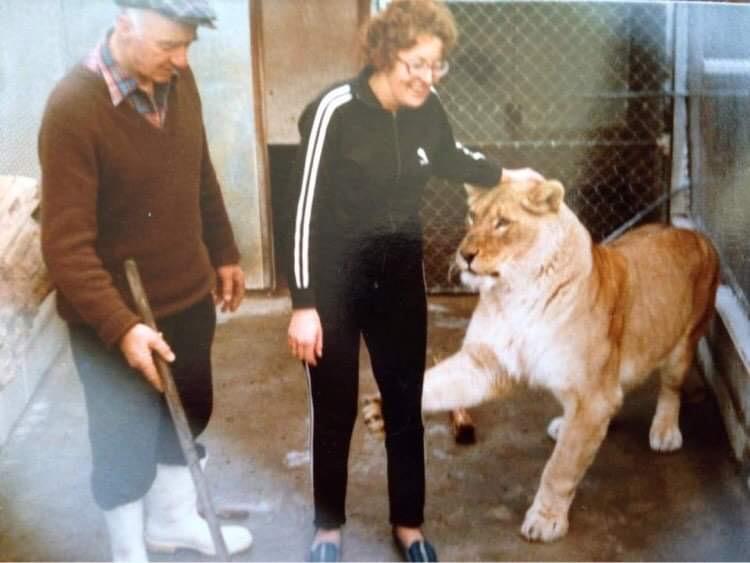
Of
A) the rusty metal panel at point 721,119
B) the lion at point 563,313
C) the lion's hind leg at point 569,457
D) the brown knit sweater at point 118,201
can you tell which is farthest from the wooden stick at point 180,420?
the rusty metal panel at point 721,119

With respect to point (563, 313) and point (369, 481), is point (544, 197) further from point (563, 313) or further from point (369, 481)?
point (369, 481)

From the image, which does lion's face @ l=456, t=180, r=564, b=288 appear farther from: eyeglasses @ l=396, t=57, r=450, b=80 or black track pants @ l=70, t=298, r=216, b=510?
black track pants @ l=70, t=298, r=216, b=510

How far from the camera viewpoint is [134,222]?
52.3 inches

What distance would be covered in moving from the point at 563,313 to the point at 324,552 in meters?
0.54

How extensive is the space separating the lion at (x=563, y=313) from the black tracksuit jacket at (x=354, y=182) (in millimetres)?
142

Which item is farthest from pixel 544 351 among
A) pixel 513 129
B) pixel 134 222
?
pixel 134 222

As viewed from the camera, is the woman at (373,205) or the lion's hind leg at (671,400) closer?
the woman at (373,205)

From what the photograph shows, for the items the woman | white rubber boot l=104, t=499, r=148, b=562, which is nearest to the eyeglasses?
the woman

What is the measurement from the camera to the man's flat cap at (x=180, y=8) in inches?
48.8

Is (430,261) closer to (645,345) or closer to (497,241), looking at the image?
(497,241)

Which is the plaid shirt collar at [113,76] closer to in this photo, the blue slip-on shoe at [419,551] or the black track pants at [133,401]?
the black track pants at [133,401]

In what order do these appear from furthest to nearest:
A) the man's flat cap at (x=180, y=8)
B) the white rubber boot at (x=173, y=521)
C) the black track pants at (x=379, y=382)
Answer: the white rubber boot at (x=173, y=521) < the black track pants at (x=379, y=382) < the man's flat cap at (x=180, y=8)

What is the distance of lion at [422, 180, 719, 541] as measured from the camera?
59.8 inches

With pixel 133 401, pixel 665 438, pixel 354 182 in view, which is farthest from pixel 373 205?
pixel 665 438
